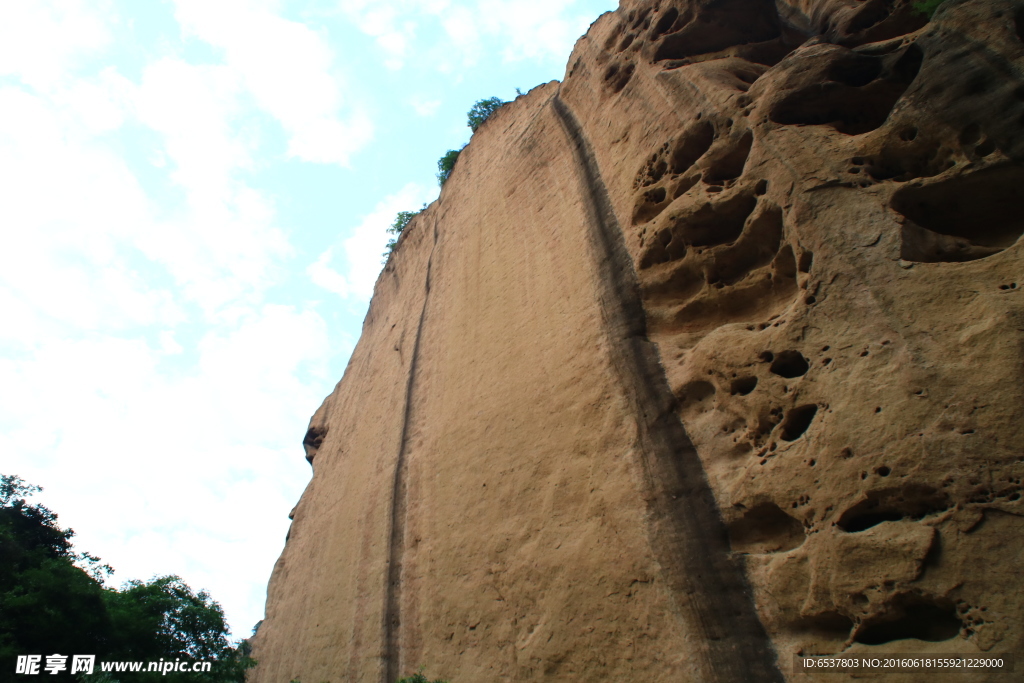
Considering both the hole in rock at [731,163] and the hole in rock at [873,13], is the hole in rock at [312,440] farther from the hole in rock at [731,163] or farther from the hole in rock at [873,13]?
the hole in rock at [873,13]

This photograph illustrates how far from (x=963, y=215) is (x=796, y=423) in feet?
5.97

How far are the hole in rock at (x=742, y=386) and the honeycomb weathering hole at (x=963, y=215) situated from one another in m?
1.24

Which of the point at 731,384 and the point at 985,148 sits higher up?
the point at 985,148

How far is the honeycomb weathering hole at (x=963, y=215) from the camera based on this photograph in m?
3.94

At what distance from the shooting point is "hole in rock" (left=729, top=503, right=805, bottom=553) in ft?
12.6

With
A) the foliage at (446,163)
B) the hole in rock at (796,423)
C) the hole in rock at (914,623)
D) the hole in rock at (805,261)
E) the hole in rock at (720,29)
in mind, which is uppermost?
the foliage at (446,163)

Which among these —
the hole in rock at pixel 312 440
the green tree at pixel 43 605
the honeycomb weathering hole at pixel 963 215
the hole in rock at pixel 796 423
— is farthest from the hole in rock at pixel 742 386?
the hole in rock at pixel 312 440

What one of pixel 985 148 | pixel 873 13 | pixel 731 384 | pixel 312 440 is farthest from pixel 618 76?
pixel 312 440

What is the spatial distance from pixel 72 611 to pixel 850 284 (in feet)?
25.9

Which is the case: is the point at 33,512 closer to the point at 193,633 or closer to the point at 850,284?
the point at 193,633

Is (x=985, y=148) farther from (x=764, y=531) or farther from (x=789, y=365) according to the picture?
(x=764, y=531)

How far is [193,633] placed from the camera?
24.0ft

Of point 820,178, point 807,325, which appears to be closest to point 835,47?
point 820,178

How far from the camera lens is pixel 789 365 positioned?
4258mm
